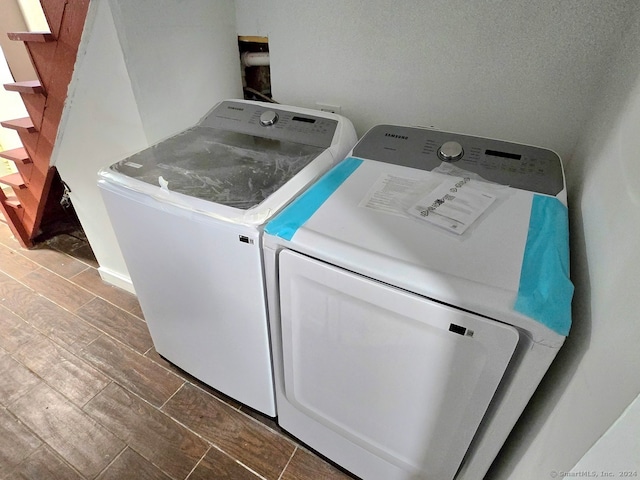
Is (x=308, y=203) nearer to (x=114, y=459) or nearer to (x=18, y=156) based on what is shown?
(x=114, y=459)

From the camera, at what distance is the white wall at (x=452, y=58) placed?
3.26ft

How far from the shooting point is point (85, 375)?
4.66 ft

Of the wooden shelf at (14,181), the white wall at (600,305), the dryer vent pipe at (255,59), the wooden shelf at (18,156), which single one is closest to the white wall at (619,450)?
the white wall at (600,305)

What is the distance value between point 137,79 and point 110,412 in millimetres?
1188

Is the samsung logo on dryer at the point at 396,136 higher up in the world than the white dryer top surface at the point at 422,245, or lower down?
higher up

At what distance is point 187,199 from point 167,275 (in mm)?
329

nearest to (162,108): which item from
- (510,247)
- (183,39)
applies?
(183,39)

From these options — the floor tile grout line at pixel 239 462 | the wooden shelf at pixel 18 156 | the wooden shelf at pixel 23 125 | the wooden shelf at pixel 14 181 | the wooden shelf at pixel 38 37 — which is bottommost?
the floor tile grout line at pixel 239 462

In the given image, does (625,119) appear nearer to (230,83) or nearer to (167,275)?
(167,275)

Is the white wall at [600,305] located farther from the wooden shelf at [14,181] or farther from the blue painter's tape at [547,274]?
the wooden shelf at [14,181]

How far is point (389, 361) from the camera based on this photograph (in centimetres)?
79

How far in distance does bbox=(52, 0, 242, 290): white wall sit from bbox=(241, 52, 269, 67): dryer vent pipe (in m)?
0.04

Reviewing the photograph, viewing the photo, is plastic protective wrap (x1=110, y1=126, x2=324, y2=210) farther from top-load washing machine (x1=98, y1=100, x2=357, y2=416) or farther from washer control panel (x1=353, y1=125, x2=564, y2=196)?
washer control panel (x1=353, y1=125, x2=564, y2=196)

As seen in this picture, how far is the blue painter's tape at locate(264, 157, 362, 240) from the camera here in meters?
0.80
